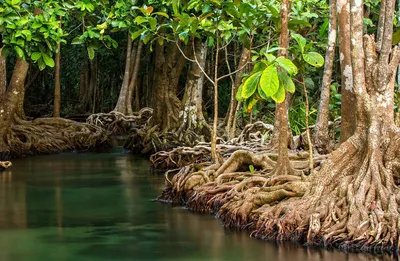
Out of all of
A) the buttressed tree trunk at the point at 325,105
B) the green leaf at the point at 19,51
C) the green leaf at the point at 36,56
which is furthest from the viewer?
the buttressed tree trunk at the point at 325,105

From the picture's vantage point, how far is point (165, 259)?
7.76 metres

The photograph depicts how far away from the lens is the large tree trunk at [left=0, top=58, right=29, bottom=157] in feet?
56.4

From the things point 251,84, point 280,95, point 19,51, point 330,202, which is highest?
point 19,51

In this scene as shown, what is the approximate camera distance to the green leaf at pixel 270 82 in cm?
791

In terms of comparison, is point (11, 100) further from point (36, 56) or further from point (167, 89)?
point (36, 56)

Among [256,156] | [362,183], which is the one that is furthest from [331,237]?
[256,156]

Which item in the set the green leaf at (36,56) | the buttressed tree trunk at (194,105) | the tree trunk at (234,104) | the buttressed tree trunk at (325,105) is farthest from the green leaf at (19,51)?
the buttressed tree trunk at (194,105)

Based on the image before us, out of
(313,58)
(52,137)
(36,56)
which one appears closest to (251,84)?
(313,58)

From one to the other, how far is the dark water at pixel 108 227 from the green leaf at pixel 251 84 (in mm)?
1570

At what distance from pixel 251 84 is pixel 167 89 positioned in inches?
409

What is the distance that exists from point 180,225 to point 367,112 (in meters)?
2.62

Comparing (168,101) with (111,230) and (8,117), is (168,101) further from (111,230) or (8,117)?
Answer: (111,230)

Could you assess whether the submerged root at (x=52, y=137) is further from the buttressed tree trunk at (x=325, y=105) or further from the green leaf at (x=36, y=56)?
the green leaf at (x=36, y=56)

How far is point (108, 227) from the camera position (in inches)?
369
